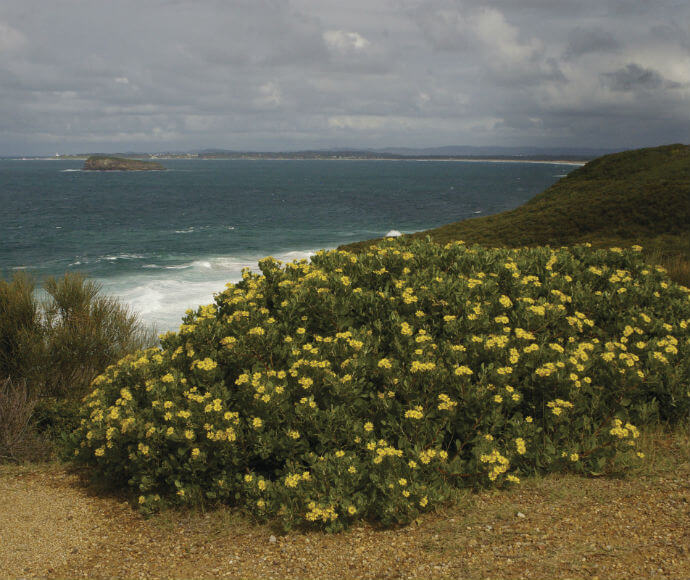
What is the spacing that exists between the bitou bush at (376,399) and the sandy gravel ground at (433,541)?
0.24 meters

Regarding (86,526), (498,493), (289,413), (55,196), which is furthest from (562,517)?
(55,196)

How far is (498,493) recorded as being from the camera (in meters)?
5.34

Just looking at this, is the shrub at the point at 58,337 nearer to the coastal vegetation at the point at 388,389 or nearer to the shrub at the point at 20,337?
the shrub at the point at 20,337

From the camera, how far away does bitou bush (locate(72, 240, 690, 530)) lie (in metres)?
5.13

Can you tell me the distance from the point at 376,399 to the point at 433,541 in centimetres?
156

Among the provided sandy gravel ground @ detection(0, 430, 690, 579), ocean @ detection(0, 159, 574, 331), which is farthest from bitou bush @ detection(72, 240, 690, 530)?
ocean @ detection(0, 159, 574, 331)

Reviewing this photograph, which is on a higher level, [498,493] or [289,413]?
[289,413]

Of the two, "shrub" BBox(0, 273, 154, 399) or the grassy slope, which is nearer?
"shrub" BBox(0, 273, 154, 399)

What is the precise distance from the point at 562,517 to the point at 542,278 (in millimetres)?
4154

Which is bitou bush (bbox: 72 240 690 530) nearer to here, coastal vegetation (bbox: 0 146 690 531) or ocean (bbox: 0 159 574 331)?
coastal vegetation (bbox: 0 146 690 531)

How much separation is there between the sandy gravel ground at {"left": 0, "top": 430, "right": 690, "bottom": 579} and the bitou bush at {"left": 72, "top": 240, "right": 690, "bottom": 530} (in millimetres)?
242

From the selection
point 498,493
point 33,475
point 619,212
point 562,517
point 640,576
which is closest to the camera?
point 640,576

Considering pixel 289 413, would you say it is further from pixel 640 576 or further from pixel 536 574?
pixel 640 576

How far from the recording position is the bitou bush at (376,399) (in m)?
5.13
